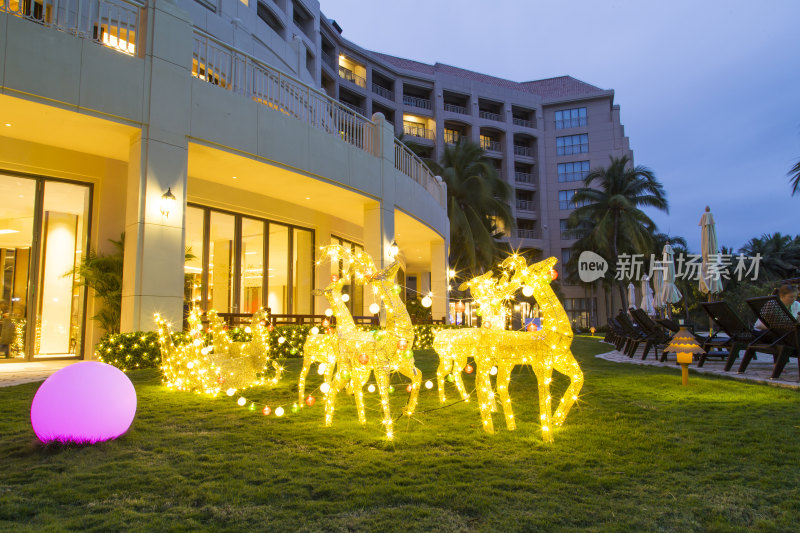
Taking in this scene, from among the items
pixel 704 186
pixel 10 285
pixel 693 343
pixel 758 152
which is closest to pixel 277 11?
pixel 10 285

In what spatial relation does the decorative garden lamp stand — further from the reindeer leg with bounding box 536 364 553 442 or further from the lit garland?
the reindeer leg with bounding box 536 364 553 442

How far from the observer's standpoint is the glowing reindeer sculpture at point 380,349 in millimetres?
4332

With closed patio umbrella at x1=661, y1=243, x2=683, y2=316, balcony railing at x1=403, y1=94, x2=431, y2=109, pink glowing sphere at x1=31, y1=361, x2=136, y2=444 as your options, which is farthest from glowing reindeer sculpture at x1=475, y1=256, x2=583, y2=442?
balcony railing at x1=403, y1=94, x2=431, y2=109

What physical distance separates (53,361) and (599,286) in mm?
39699

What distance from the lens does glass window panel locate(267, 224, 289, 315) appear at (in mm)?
15208

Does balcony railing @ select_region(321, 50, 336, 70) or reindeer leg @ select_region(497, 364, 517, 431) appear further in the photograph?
balcony railing @ select_region(321, 50, 336, 70)

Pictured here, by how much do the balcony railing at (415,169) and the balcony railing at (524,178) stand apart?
25.1m

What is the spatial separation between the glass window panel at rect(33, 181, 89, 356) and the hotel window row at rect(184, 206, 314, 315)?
7.70 feet

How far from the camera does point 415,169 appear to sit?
58.2 ft

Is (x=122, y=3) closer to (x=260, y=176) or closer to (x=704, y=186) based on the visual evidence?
(x=260, y=176)

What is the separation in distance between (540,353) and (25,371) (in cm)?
Result: 895

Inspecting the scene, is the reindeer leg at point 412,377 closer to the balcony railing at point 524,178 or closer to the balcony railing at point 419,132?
the balcony railing at point 419,132

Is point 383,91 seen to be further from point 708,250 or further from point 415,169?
point 708,250

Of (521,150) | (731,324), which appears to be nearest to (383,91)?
(521,150)
